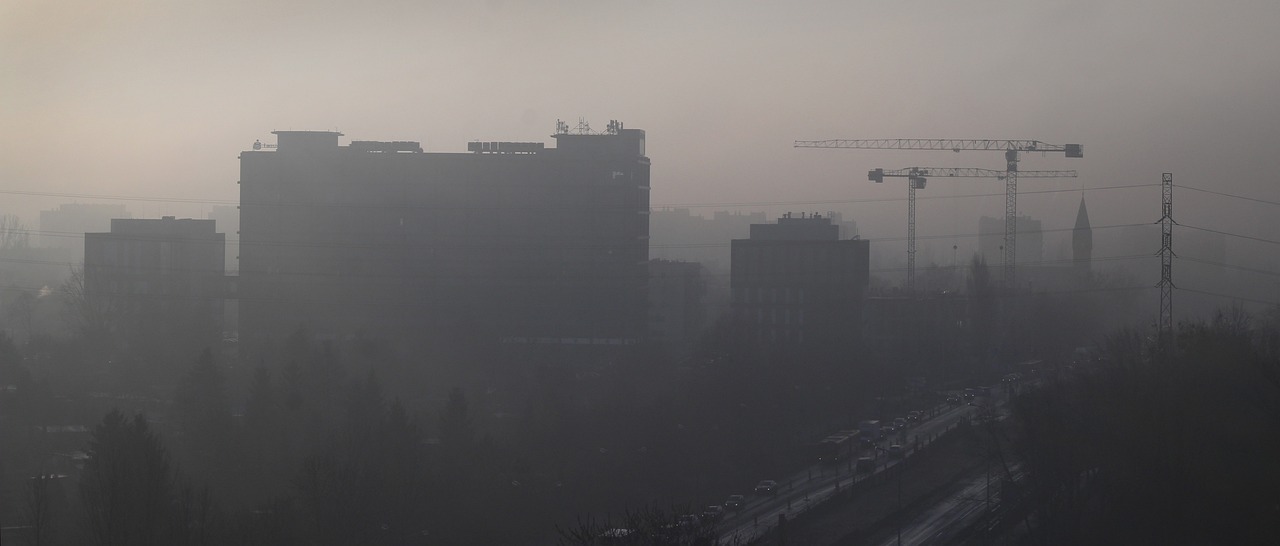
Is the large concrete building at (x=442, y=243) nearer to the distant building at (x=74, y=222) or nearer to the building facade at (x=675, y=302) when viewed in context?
the building facade at (x=675, y=302)

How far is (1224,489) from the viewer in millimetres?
11914

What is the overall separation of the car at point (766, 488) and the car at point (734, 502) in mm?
547

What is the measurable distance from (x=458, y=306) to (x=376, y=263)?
258 centimetres

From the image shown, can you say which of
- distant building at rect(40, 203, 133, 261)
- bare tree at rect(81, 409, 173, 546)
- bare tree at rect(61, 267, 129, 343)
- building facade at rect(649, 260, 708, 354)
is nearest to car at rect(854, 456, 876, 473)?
bare tree at rect(81, 409, 173, 546)

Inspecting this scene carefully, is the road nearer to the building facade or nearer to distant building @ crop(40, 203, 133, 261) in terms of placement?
the building facade

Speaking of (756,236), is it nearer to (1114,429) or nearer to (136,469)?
(1114,429)

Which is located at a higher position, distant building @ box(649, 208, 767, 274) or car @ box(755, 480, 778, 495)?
distant building @ box(649, 208, 767, 274)

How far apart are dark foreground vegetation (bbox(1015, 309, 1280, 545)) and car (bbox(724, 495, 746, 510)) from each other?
390 centimetres

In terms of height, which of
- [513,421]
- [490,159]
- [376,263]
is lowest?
[513,421]

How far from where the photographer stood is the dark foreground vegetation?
11875 millimetres

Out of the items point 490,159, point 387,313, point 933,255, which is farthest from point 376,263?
point 933,255

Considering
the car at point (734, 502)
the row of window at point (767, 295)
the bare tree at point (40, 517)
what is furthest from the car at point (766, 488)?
the row of window at point (767, 295)

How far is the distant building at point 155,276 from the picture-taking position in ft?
95.0

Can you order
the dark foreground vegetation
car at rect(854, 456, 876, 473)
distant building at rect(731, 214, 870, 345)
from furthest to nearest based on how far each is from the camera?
distant building at rect(731, 214, 870, 345)
car at rect(854, 456, 876, 473)
the dark foreground vegetation
